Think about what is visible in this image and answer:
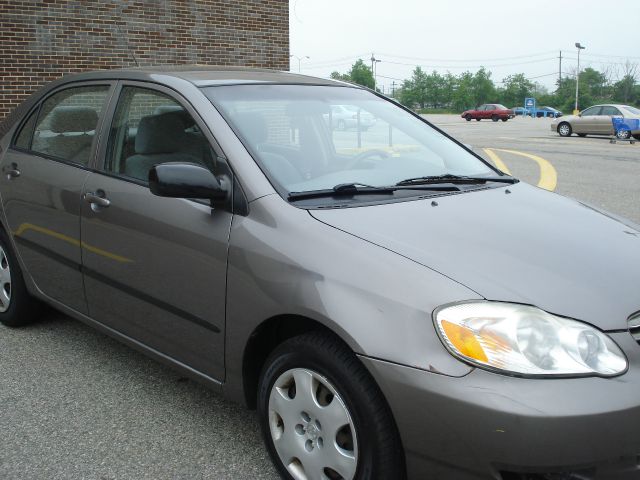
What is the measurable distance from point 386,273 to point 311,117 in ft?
4.28

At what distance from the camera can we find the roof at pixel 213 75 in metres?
3.21

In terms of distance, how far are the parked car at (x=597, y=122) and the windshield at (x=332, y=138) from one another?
23270mm

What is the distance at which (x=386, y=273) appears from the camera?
85.6 inches

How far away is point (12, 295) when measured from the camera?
13.9 feet

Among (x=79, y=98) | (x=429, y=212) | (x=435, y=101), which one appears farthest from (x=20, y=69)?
(x=435, y=101)

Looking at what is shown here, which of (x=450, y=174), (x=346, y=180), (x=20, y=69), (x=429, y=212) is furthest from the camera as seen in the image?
(x=20, y=69)

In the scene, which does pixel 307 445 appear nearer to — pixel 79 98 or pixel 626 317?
pixel 626 317

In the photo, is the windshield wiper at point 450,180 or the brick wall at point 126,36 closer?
the windshield wiper at point 450,180

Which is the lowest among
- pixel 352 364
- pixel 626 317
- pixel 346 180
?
pixel 352 364

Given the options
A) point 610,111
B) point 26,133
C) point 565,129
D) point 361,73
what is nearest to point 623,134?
point 610,111

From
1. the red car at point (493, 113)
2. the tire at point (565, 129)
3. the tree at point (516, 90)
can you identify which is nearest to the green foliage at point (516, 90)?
the tree at point (516, 90)

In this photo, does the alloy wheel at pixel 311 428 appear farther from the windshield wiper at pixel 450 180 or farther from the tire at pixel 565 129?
the tire at pixel 565 129

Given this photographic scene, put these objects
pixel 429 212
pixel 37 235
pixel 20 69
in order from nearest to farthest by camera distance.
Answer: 1. pixel 429 212
2. pixel 37 235
3. pixel 20 69

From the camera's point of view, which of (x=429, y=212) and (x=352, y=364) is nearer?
(x=352, y=364)
